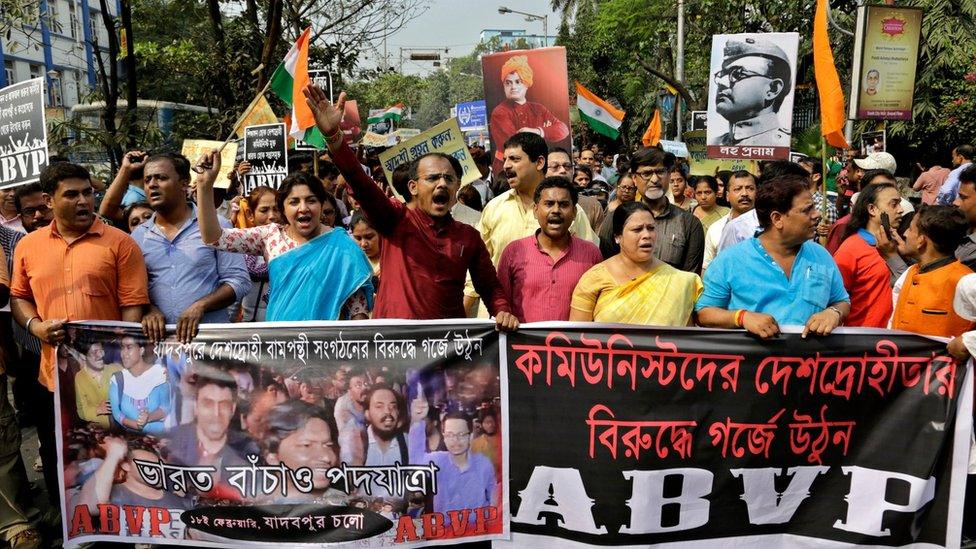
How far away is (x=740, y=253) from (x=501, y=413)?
4.20ft

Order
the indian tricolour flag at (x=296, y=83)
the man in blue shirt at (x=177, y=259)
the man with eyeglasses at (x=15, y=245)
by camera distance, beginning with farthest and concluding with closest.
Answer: the indian tricolour flag at (x=296, y=83) → the man with eyeglasses at (x=15, y=245) → the man in blue shirt at (x=177, y=259)

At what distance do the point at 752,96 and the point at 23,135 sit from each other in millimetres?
5641

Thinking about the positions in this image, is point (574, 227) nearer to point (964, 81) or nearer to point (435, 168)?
point (435, 168)

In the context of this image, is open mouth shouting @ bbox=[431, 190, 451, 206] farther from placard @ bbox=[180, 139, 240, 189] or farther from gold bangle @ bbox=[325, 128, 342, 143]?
placard @ bbox=[180, 139, 240, 189]

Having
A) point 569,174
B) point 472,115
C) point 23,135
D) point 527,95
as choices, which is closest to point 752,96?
point 527,95

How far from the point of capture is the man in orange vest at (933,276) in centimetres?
409

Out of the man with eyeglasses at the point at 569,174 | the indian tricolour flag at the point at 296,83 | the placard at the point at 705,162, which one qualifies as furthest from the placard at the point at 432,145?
the placard at the point at 705,162

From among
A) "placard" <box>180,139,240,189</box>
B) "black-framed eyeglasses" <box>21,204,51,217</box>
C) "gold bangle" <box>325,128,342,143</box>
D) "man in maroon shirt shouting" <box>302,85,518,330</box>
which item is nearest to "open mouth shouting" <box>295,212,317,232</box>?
"man in maroon shirt shouting" <box>302,85,518,330</box>

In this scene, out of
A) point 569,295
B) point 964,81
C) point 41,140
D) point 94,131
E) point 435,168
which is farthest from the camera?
point 964,81

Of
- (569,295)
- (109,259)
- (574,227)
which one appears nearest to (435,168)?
(569,295)

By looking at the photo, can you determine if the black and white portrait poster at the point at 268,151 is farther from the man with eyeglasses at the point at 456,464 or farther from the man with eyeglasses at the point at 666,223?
the man with eyeglasses at the point at 456,464

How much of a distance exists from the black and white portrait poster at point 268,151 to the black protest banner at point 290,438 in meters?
4.99

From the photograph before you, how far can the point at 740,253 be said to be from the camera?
12.7 feet

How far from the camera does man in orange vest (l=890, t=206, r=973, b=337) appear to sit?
4.09 m
